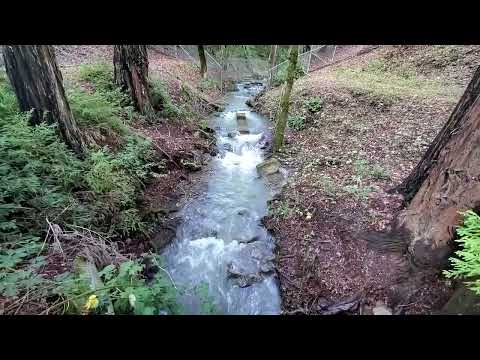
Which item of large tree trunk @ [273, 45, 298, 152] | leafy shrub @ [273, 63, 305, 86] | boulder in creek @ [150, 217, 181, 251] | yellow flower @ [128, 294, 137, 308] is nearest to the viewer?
yellow flower @ [128, 294, 137, 308]

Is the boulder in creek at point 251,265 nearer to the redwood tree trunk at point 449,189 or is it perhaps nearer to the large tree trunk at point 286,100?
the redwood tree trunk at point 449,189

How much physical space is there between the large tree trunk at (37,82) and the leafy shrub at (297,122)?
24.2 feet

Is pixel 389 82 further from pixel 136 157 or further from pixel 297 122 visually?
pixel 136 157

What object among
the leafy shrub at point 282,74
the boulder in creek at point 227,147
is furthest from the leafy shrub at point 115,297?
the leafy shrub at point 282,74

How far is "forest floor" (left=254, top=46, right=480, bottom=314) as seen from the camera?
15.5ft

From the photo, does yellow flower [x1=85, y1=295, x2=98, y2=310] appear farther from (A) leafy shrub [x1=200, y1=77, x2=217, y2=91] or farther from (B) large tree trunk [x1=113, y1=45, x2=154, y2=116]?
(A) leafy shrub [x1=200, y1=77, x2=217, y2=91]

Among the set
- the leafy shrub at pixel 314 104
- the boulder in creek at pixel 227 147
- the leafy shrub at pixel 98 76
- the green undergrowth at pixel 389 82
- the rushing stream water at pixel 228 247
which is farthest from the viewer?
the leafy shrub at pixel 314 104

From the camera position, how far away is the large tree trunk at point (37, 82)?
15.6 feet

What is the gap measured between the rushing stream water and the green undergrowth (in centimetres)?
567

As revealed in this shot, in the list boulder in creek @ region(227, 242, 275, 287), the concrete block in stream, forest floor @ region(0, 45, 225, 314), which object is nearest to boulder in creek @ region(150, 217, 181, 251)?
forest floor @ region(0, 45, 225, 314)

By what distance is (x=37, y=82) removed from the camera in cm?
493
